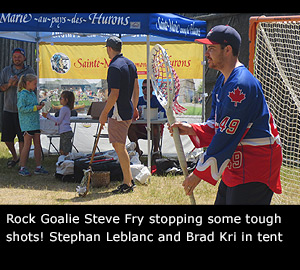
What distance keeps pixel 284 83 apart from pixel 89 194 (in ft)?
9.65

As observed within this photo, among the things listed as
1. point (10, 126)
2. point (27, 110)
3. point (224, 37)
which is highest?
point (224, 37)

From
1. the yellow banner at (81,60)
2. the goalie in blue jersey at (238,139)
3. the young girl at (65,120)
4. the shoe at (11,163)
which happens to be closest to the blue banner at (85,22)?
the young girl at (65,120)

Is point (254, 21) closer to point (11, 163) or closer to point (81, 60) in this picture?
point (11, 163)

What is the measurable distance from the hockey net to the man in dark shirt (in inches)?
65.2

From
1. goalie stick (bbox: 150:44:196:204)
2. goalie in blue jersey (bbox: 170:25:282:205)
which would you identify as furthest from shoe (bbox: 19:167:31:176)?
goalie in blue jersey (bbox: 170:25:282:205)

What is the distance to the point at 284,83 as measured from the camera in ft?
19.2

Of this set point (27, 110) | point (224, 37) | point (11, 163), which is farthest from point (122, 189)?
point (224, 37)

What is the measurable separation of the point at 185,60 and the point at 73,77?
7.98ft

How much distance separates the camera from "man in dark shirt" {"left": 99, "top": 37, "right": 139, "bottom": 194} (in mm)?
5750

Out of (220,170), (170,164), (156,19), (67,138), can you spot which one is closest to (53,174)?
(67,138)

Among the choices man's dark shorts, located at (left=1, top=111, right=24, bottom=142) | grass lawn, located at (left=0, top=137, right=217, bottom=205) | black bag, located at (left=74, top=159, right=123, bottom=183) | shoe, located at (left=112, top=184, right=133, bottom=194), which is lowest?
grass lawn, located at (left=0, top=137, right=217, bottom=205)

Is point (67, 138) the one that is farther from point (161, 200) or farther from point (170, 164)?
point (161, 200)

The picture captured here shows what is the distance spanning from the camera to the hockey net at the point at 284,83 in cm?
530

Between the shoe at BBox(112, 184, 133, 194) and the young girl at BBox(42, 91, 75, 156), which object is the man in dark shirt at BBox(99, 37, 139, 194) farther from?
the young girl at BBox(42, 91, 75, 156)
